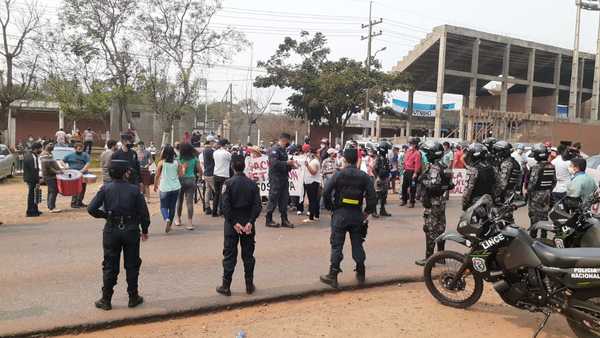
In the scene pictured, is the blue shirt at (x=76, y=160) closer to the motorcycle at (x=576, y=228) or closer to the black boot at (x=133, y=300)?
the black boot at (x=133, y=300)

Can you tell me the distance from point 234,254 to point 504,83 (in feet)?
147

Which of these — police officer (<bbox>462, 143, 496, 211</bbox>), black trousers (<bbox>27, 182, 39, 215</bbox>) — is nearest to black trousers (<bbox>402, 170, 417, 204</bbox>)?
police officer (<bbox>462, 143, 496, 211</bbox>)

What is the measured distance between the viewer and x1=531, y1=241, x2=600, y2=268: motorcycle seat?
4.30 metres

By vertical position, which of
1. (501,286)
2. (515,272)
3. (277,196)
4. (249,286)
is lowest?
(249,286)

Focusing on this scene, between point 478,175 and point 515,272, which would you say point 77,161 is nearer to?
point 478,175

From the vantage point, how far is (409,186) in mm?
13750

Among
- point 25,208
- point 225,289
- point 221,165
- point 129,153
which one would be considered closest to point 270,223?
point 221,165

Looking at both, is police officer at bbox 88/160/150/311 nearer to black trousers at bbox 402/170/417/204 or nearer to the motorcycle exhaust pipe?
the motorcycle exhaust pipe

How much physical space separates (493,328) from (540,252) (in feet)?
3.19

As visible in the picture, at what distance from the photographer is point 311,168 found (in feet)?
35.1

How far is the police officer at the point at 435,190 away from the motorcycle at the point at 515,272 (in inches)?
52.1

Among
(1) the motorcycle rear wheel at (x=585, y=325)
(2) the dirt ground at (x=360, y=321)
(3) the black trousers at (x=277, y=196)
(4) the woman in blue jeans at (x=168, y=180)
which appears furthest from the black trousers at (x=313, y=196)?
(1) the motorcycle rear wheel at (x=585, y=325)

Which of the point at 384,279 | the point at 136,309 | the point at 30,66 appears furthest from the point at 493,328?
the point at 30,66

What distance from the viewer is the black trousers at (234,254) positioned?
5.67 meters
